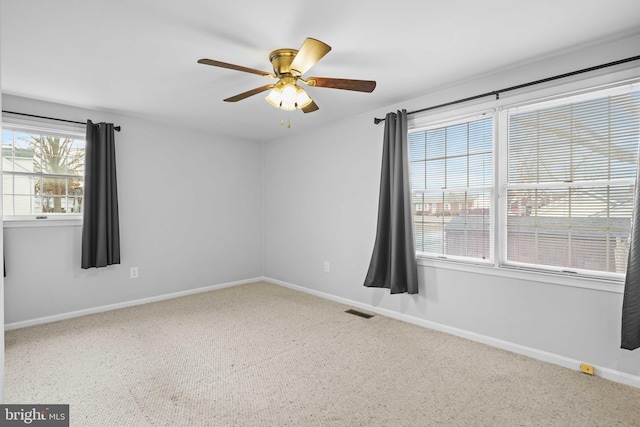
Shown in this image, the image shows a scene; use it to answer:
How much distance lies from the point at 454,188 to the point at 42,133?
4.28m

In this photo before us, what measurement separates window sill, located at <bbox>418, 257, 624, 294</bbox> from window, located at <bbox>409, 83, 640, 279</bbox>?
0.16ft

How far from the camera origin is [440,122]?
3484 mm

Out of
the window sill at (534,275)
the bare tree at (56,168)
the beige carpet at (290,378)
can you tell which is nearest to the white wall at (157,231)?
the bare tree at (56,168)

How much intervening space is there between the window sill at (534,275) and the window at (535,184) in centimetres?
5

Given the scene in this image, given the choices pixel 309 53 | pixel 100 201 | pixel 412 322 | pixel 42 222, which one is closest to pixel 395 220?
pixel 412 322

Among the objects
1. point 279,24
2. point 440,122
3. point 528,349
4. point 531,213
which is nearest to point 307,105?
point 279,24

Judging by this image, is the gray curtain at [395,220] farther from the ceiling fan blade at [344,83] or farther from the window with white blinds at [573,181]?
the ceiling fan blade at [344,83]

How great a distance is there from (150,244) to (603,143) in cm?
469

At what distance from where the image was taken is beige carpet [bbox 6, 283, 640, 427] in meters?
2.15

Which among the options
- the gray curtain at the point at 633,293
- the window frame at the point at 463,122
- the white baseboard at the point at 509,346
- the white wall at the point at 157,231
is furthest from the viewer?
the white wall at the point at 157,231

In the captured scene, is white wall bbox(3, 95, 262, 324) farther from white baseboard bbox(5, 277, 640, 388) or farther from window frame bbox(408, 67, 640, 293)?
window frame bbox(408, 67, 640, 293)

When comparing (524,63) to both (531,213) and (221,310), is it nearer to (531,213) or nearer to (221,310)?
(531,213)

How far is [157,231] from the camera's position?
4.54 meters

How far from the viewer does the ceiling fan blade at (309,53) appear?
6.76 ft
